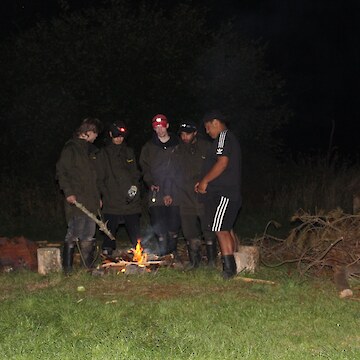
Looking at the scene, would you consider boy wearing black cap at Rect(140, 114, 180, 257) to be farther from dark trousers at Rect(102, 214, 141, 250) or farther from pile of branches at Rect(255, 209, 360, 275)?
pile of branches at Rect(255, 209, 360, 275)

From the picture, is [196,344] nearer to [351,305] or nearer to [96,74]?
[351,305]

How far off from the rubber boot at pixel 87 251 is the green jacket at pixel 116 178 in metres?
0.68

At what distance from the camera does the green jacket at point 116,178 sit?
9617 millimetres

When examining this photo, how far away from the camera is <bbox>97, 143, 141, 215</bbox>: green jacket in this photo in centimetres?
962

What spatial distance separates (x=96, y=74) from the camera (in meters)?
17.3

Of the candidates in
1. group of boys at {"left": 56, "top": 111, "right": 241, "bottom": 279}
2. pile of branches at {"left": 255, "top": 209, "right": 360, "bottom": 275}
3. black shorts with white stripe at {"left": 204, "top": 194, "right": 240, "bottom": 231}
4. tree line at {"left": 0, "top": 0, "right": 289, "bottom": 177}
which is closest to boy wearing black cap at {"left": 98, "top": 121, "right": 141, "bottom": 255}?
group of boys at {"left": 56, "top": 111, "right": 241, "bottom": 279}

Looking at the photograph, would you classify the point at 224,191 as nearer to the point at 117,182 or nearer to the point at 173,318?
the point at 117,182

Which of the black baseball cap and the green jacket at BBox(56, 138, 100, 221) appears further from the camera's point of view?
the black baseball cap

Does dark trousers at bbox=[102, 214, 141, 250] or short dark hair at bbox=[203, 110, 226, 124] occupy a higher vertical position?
short dark hair at bbox=[203, 110, 226, 124]

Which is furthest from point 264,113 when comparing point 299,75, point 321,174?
point 299,75

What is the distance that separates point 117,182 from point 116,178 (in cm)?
5

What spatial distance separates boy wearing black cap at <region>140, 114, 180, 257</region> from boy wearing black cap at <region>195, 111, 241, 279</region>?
1.08 metres

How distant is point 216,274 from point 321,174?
9.39 meters

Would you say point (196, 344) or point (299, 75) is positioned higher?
point (299, 75)
